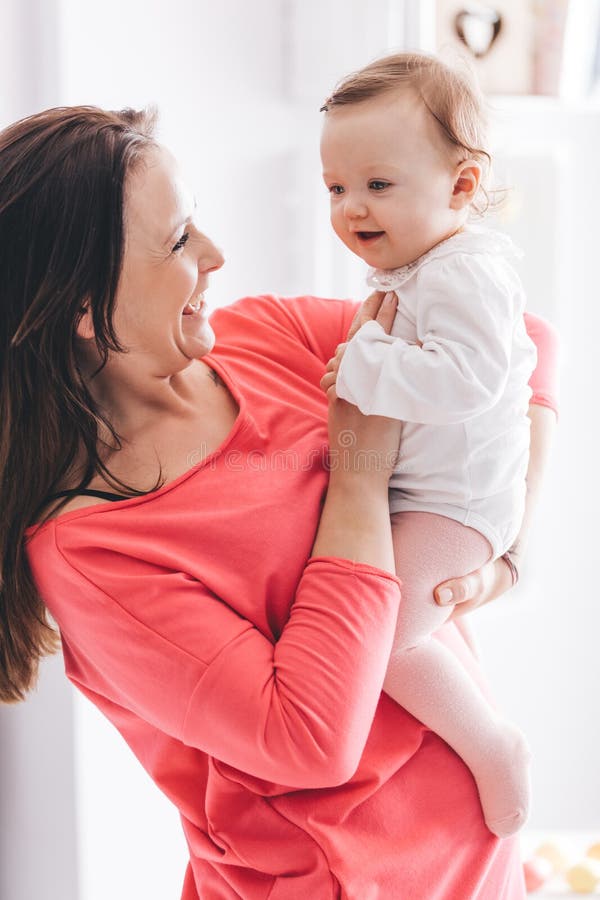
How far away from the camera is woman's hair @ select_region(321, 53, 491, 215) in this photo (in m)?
1.06

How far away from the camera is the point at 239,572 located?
1065mm

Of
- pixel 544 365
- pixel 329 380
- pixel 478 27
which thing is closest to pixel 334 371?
pixel 329 380

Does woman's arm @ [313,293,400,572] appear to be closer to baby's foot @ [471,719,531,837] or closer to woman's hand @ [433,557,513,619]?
woman's hand @ [433,557,513,619]

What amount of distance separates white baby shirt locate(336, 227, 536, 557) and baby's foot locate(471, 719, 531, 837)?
0.80 feet

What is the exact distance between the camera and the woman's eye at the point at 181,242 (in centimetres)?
109

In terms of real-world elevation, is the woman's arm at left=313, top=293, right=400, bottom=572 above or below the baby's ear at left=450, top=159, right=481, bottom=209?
below

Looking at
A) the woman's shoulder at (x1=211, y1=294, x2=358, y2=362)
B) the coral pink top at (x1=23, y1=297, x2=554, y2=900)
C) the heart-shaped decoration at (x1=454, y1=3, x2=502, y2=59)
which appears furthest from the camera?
the heart-shaped decoration at (x1=454, y1=3, x2=502, y2=59)

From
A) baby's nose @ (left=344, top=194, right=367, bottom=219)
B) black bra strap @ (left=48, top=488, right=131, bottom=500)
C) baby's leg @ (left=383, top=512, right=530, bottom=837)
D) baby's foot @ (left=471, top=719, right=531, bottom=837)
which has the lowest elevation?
baby's foot @ (left=471, top=719, right=531, bottom=837)

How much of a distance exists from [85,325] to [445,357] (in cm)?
42

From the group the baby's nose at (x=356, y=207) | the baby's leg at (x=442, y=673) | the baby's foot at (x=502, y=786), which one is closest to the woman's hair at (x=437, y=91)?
the baby's nose at (x=356, y=207)

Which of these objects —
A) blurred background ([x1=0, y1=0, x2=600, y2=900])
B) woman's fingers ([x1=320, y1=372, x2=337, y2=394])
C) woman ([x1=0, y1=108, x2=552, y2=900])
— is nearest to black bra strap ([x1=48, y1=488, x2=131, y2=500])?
woman ([x1=0, y1=108, x2=552, y2=900])

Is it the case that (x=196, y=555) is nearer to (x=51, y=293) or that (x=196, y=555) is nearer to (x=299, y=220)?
(x=51, y=293)

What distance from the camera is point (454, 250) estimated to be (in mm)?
1086

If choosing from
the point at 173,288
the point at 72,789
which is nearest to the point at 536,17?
the point at 173,288
